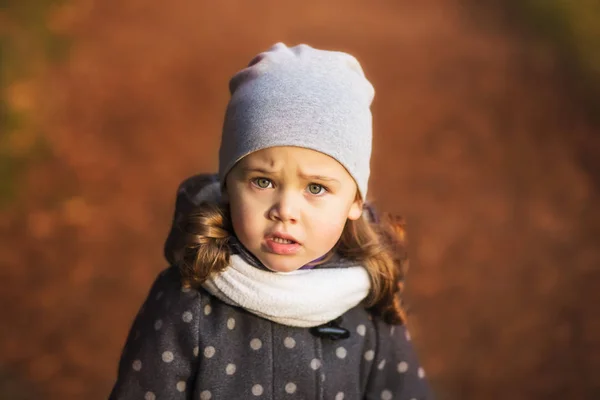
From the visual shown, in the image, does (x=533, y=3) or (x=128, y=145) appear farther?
(x=533, y=3)

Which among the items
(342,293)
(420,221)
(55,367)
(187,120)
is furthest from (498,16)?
(342,293)

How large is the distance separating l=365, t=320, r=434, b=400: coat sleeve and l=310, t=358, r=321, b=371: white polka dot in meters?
0.13

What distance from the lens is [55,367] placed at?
268cm

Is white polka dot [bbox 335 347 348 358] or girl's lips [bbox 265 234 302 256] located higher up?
girl's lips [bbox 265 234 302 256]

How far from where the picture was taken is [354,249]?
4.98 feet

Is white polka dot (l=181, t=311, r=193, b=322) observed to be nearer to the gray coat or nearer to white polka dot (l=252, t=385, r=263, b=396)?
the gray coat

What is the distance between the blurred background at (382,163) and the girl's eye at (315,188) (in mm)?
1430

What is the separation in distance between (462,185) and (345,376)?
1.79 metres

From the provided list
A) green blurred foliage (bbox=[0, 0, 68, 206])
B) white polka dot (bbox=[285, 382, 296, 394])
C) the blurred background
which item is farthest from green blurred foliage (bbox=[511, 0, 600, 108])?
white polka dot (bbox=[285, 382, 296, 394])

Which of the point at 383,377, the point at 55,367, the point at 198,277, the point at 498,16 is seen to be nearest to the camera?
the point at 198,277

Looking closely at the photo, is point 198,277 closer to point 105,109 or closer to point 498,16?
point 105,109

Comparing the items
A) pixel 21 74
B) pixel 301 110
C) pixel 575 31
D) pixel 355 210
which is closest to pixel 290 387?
pixel 355 210

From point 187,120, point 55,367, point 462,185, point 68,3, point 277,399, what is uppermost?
point 68,3

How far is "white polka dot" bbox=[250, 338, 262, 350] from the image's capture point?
4.71ft
